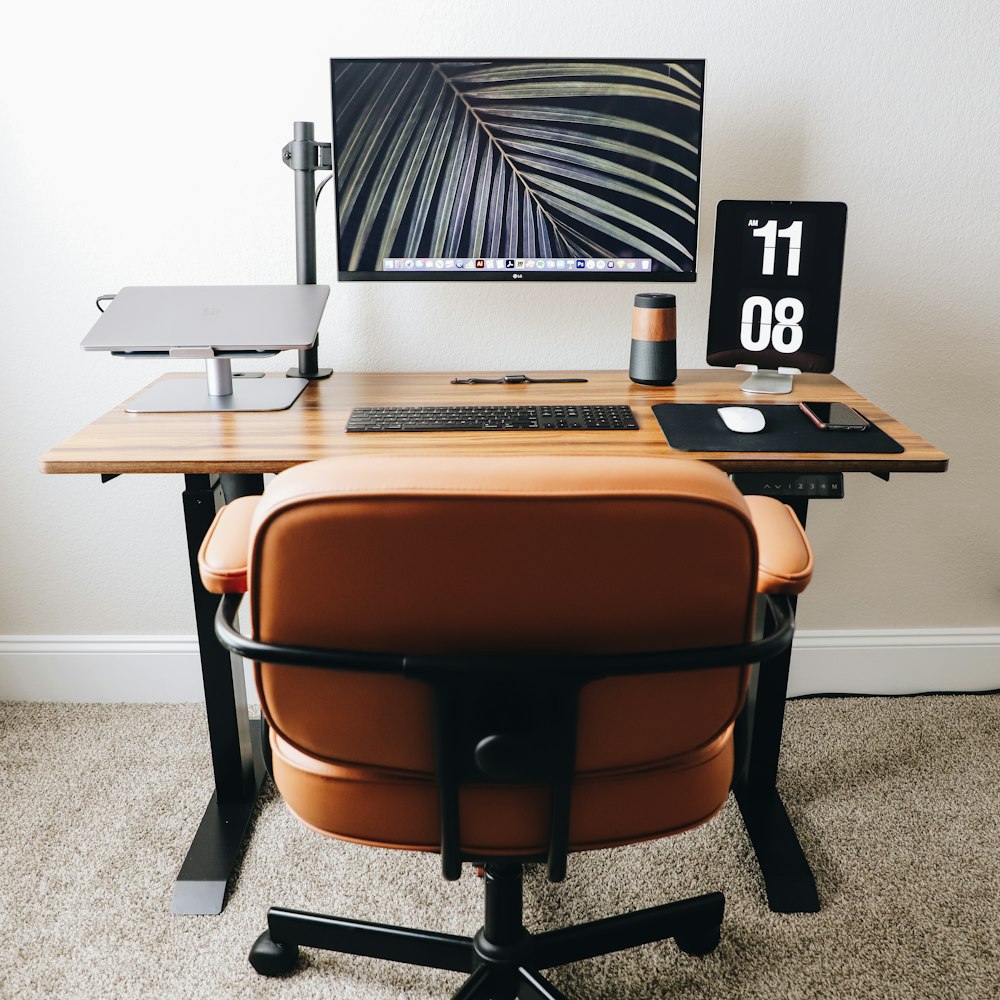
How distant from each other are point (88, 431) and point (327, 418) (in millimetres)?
360

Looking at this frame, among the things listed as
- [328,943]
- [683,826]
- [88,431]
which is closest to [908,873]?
[683,826]

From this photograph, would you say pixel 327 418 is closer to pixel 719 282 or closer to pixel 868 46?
pixel 719 282

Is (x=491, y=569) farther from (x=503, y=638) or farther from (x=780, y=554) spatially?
(x=780, y=554)

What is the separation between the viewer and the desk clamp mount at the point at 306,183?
5.27ft

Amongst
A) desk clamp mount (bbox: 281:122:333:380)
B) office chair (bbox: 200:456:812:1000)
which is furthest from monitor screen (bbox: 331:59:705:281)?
office chair (bbox: 200:456:812:1000)

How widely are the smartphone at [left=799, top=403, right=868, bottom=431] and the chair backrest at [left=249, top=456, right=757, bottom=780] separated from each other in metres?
0.65

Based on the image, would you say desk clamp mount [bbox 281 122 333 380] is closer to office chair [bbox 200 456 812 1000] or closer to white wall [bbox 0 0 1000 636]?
white wall [bbox 0 0 1000 636]

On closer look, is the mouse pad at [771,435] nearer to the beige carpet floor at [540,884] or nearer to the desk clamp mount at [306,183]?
the desk clamp mount at [306,183]

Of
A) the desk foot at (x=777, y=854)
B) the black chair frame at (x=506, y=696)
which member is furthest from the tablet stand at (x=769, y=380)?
the desk foot at (x=777, y=854)

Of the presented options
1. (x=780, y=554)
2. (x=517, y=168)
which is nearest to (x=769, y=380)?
(x=517, y=168)

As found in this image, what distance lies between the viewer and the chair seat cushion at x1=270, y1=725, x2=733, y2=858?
922 millimetres

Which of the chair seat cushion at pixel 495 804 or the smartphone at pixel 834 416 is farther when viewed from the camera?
the smartphone at pixel 834 416

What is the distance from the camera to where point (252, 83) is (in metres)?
1.75

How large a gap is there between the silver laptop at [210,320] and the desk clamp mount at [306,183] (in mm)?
52
